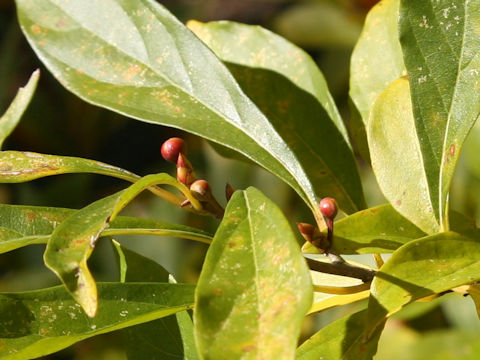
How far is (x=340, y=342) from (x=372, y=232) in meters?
0.10

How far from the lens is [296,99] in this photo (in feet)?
2.80

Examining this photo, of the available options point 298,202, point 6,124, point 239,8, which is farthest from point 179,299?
point 239,8

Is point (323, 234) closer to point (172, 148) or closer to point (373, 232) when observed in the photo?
point (373, 232)

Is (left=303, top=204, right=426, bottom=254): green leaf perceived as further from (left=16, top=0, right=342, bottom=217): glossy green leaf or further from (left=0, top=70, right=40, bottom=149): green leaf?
(left=0, top=70, right=40, bottom=149): green leaf

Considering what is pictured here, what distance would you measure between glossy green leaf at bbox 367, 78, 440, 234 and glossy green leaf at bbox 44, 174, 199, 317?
0.17m

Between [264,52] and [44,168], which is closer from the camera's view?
[44,168]

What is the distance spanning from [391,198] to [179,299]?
182 mm

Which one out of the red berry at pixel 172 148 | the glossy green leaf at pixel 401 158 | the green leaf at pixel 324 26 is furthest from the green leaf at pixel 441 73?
the green leaf at pixel 324 26

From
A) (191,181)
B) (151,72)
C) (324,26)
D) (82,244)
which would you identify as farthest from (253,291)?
(324,26)

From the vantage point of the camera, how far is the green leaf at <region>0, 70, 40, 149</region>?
2.40 ft

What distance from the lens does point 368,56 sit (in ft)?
2.80

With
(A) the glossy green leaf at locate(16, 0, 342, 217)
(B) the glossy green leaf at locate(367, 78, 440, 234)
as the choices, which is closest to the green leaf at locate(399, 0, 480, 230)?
(B) the glossy green leaf at locate(367, 78, 440, 234)

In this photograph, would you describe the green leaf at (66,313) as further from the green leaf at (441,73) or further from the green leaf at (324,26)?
the green leaf at (324,26)

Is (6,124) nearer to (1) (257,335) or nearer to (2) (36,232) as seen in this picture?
(2) (36,232)
